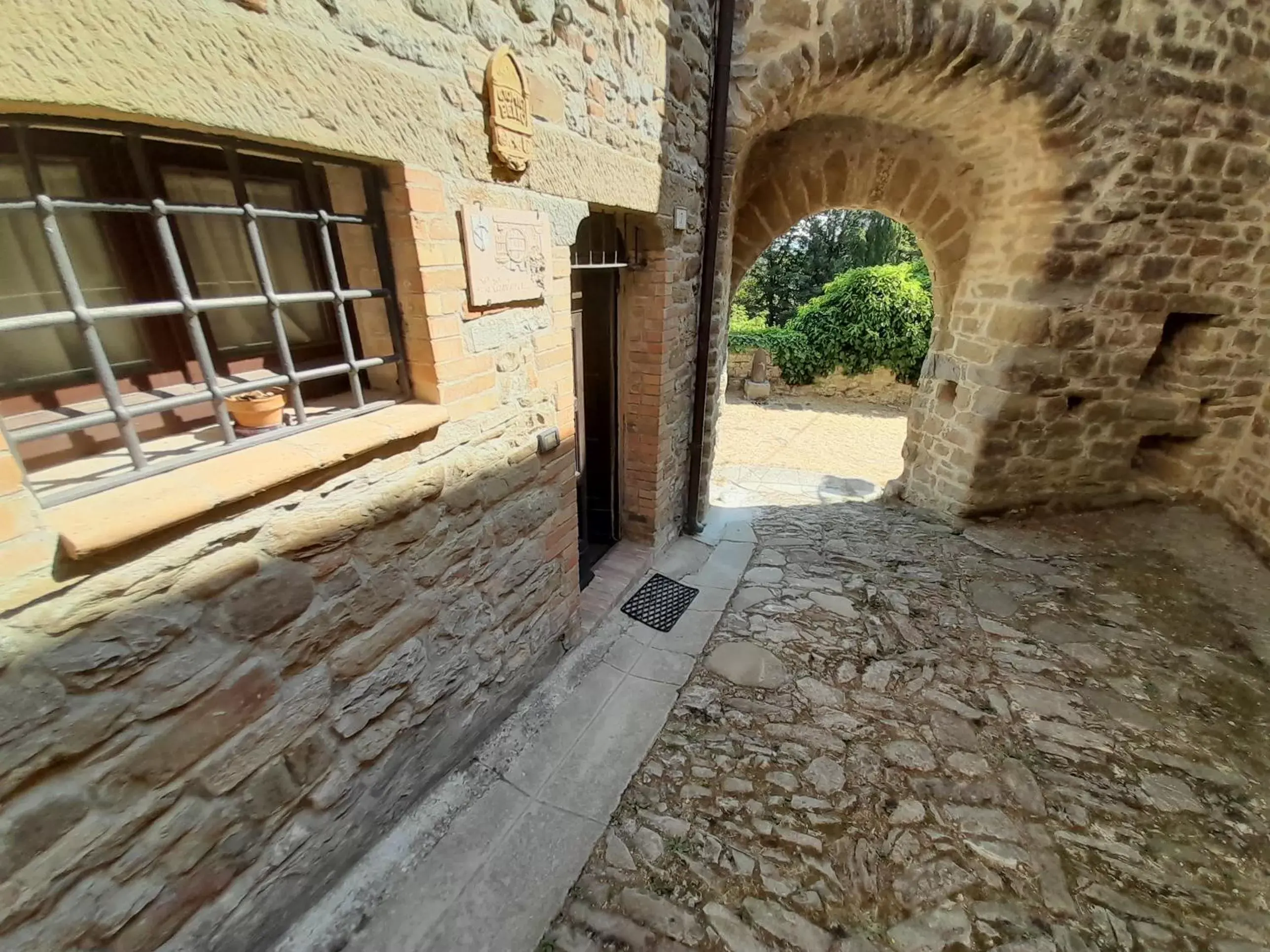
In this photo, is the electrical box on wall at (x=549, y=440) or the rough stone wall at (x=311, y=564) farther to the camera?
the electrical box on wall at (x=549, y=440)

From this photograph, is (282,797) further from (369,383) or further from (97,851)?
(369,383)

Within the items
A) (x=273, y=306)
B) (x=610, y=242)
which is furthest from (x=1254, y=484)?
(x=273, y=306)

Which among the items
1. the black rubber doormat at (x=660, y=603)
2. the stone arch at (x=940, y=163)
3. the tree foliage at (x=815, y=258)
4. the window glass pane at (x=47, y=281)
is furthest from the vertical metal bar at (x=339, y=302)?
the tree foliage at (x=815, y=258)

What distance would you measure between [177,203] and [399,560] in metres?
1.08

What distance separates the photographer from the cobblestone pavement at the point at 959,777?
5.53 ft

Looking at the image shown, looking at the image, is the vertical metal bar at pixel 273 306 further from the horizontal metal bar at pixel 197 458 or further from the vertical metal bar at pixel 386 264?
the vertical metal bar at pixel 386 264

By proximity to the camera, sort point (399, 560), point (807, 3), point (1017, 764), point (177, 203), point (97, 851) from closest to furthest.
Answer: point (97, 851), point (177, 203), point (399, 560), point (1017, 764), point (807, 3)

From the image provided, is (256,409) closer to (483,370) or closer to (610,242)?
(483,370)

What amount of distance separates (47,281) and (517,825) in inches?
83.7

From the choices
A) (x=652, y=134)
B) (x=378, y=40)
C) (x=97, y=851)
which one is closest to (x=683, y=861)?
(x=97, y=851)

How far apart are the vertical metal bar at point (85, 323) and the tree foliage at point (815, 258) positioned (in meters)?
15.6

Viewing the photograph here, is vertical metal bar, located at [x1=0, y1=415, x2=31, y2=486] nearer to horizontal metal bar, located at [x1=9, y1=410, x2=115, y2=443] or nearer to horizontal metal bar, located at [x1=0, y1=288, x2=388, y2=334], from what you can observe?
horizontal metal bar, located at [x1=9, y1=410, x2=115, y2=443]

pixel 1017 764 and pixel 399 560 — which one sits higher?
pixel 399 560

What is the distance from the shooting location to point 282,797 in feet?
4.70
